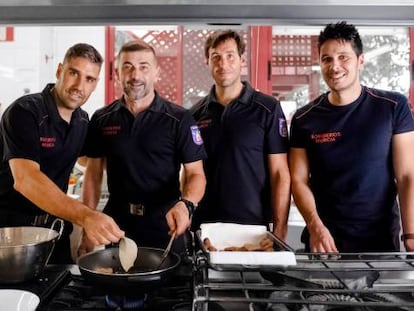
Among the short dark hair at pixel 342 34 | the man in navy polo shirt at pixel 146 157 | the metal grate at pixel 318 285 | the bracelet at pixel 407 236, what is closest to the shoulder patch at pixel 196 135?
the man in navy polo shirt at pixel 146 157

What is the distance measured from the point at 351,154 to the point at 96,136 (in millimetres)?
1027

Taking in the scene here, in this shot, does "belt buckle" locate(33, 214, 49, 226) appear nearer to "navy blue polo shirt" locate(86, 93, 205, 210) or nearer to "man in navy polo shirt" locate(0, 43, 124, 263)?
"man in navy polo shirt" locate(0, 43, 124, 263)

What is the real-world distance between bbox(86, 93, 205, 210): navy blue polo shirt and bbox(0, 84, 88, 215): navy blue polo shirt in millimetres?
134

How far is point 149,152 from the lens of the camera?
5.41 feet

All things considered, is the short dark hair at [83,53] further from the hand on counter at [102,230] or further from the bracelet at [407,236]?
the bracelet at [407,236]

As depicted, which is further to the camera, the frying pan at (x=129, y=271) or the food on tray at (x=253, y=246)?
the food on tray at (x=253, y=246)

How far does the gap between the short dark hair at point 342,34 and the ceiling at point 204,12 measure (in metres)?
0.13

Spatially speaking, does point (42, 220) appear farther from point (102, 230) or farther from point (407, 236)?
point (407, 236)

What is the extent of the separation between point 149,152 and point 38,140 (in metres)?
0.41

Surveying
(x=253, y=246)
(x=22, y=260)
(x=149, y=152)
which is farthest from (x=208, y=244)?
(x=149, y=152)

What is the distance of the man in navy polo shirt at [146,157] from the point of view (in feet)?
5.40

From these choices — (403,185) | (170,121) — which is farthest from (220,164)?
(403,185)

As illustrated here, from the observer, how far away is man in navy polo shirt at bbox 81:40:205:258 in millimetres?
1646

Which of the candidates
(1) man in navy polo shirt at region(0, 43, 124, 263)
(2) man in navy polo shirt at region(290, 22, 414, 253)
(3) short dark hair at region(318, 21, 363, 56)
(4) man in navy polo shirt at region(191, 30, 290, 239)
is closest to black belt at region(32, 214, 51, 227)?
(1) man in navy polo shirt at region(0, 43, 124, 263)
